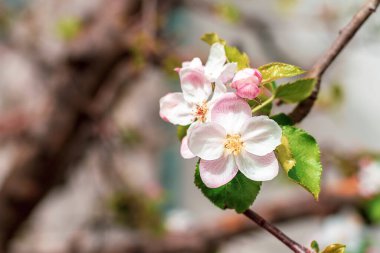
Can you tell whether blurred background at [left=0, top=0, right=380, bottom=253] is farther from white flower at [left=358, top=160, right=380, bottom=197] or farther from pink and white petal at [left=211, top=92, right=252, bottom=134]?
pink and white petal at [left=211, top=92, right=252, bottom=134]

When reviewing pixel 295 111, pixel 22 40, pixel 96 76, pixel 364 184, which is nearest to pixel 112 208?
pixel 96 76

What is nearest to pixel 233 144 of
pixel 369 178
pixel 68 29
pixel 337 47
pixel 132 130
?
pixel 337 47

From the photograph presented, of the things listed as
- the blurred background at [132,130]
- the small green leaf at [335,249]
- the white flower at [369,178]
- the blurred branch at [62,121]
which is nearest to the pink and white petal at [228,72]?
the small green leaf at [335,249]

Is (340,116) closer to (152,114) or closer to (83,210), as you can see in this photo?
(152,114)

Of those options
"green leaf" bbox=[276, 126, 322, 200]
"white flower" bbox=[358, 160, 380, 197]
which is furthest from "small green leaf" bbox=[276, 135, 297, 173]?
"white flower" bbox=[358, 160, 380, 197]

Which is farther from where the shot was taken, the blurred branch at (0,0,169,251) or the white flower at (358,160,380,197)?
the blurred branch at (0,0,169,251)

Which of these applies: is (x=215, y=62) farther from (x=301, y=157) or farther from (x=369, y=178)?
(x=369, y=178)

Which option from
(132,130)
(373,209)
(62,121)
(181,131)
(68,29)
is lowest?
(132,130)

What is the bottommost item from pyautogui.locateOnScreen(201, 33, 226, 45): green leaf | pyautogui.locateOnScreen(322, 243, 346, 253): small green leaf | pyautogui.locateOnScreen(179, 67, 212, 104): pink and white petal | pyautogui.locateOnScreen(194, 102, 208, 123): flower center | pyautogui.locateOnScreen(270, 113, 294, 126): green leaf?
pyautogui.locateOnScreen(322, 243, 346, 253): small green leaf
